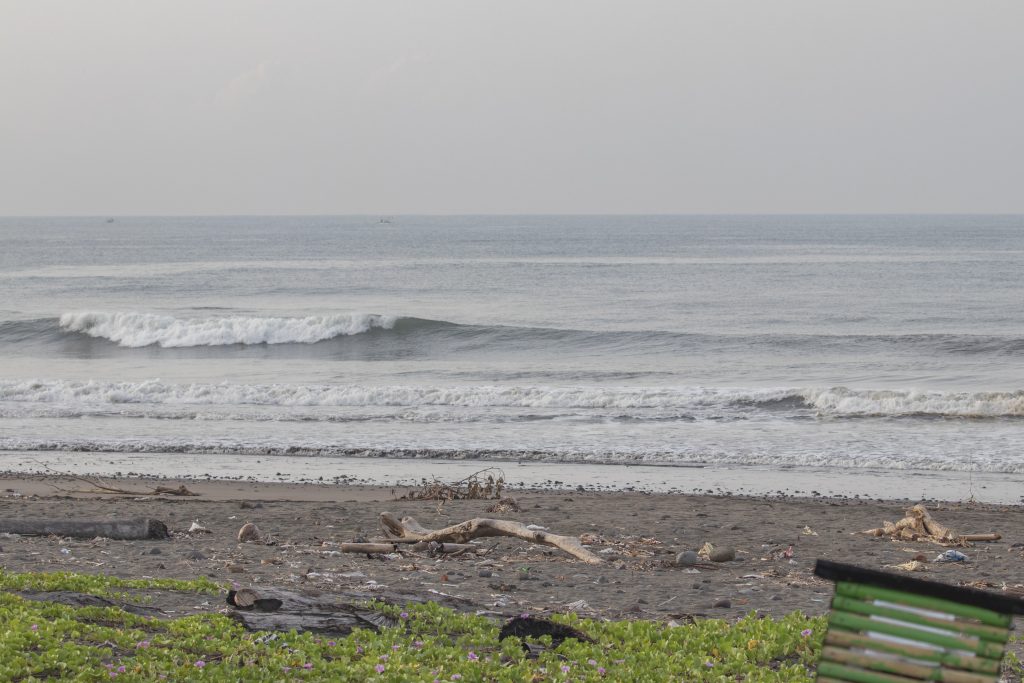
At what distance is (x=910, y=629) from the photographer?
235 cm

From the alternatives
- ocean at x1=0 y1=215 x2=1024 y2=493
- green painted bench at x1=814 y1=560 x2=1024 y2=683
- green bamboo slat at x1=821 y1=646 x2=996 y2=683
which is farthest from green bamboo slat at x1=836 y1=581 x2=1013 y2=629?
ocean at x1=0 y1=215 x2=1024 y2=493

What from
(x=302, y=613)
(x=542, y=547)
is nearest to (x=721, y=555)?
(x=542, y=547)

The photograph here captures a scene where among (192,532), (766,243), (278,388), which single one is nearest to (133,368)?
(278,388)

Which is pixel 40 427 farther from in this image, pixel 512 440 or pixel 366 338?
pixel 366 338

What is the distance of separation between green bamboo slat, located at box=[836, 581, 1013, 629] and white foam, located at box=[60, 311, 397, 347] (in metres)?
35.7

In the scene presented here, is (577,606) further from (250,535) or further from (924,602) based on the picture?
(924,602)

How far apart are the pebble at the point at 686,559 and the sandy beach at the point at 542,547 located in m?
0.07

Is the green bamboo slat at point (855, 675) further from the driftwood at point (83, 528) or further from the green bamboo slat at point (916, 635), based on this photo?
the driftwood at point (83, 528)

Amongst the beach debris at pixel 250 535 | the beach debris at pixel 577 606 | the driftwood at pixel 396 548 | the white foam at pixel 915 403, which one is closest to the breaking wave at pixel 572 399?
the white foam at pixel 915 403

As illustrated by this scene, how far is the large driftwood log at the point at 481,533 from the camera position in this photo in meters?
9.84

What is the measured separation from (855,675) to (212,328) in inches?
1465

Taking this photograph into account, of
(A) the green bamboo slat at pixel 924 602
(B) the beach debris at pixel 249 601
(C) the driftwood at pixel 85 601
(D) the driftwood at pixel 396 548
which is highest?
(A) the green bamboo slat at pixel 924 602

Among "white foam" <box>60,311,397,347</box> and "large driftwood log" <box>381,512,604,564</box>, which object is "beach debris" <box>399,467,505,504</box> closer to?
"large driftwood log" <box>381,512,604,564</box>

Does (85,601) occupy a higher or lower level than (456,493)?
higher
